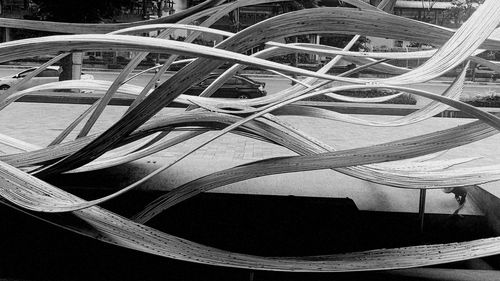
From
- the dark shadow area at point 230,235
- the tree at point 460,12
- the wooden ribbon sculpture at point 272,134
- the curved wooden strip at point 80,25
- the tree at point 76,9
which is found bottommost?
the dark shadow area at point 230,235

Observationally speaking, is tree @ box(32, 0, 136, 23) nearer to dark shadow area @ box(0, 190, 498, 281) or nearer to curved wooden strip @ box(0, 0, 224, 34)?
curved wooden strip @ box(0, 0, 224, 34)

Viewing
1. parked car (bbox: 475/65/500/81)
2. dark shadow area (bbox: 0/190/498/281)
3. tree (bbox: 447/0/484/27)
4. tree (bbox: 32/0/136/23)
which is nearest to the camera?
dark shadow area (bbox: 0/190/498/281)

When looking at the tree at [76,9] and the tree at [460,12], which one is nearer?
the tree at [76,9]

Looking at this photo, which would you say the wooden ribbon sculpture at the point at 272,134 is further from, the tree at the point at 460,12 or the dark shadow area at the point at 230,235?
the tree at the point at 460,12

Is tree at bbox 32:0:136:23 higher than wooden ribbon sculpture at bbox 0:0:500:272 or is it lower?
higher

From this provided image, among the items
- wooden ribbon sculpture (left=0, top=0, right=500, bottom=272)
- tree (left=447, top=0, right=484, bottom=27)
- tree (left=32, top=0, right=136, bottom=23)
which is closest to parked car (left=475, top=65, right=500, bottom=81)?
tree (left=447, top=0, right=484, bottom=27)

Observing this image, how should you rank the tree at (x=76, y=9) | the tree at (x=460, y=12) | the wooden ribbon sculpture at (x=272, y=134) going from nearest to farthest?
the wooden ribbon sculpture at (x=272, y=134)
the tree at (x=76, y=9)
the tree at (x=460, y=12)

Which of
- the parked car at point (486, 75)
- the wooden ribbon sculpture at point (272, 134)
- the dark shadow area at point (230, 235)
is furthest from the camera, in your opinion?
the parked car at point (486, 75)

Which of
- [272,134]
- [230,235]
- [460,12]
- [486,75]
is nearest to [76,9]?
[272,134]

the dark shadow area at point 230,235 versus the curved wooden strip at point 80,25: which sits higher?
the curved wooden strip at point 80,25

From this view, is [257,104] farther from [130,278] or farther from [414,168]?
[130,278]

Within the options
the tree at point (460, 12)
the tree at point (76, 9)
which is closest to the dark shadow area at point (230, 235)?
the tree at point (76, 9)

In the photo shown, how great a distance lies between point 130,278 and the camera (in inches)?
100

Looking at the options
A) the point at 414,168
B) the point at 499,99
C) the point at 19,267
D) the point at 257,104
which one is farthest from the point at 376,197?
the point at 499,99
